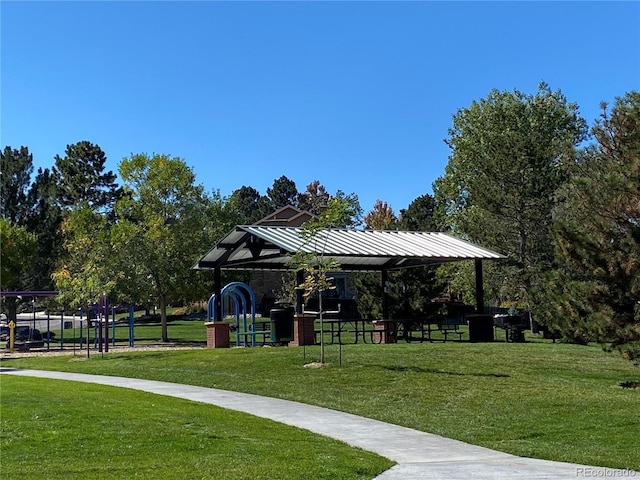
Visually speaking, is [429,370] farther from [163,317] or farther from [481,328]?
[163,317]

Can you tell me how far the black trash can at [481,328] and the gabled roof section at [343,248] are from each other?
6.72 ft

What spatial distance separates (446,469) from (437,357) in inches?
415

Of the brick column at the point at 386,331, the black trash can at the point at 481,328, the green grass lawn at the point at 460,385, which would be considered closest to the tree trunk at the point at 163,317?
the green grass lawn at the point at 460,385

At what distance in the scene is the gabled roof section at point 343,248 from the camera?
77.1 feet

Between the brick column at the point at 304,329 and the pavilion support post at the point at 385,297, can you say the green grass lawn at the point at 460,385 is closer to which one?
the brick column at the point at 304,329

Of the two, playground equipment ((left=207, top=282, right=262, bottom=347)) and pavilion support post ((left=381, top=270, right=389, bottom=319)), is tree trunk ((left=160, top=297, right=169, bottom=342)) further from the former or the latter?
pavilion support post ((left=381, top=270, right=389, bottom=319))

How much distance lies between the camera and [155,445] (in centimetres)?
897

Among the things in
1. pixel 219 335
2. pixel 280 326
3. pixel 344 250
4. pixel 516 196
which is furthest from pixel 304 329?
pixel 516 196

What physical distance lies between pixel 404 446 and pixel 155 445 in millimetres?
3197

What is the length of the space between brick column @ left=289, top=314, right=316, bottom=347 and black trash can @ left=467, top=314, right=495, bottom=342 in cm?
596

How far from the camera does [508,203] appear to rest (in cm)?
3812

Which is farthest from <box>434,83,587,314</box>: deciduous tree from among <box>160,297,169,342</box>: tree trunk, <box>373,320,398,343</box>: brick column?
<box>160,297,169,342</box>: tree trunk

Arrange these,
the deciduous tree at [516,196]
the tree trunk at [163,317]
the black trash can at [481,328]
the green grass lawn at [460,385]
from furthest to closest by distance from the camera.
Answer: the deciduous tree at [516,196], the tree trunk at [163,317], the black trash can at [481,328], the green grass lawn at [460,385]

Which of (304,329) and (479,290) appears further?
(479,290)
